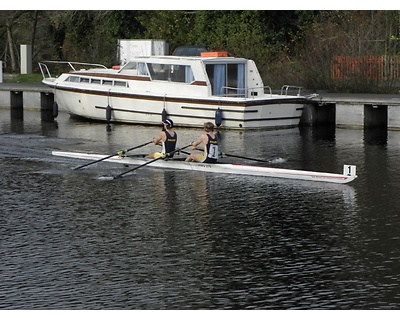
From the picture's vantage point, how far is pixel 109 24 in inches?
2148

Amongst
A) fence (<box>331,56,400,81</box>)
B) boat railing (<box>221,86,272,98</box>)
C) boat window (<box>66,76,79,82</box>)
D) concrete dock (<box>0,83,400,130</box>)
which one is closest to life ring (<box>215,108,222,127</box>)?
boat railing (<box>221,86,272,98</box>)

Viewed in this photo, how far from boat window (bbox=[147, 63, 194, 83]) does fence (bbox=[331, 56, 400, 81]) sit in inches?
319

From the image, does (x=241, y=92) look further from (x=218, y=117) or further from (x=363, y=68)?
(x=363, y=68)

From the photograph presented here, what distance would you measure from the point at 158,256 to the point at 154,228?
222cm

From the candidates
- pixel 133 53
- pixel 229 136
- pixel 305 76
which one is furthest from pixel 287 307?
pixel 133 53

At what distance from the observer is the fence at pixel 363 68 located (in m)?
39.6

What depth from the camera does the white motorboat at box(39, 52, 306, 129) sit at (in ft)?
112

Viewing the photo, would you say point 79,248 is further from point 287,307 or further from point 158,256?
point 287,307

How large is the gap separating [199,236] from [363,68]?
918 inches

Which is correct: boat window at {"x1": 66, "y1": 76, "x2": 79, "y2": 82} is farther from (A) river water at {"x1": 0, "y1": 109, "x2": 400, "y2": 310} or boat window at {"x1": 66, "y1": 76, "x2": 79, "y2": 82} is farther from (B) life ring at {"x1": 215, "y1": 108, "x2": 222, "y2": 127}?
(A) river water at {"x1": 0, "y1": 109, "x2": 400, "y2": 310}

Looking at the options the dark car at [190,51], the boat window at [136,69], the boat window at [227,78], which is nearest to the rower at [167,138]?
the boat window at [227,78]

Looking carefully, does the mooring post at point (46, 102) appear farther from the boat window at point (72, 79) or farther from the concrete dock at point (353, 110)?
the concrete dock at point (353, 110)

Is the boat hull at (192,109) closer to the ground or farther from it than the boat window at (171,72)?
closer to the ground

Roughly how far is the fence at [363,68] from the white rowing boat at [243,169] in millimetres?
15906
